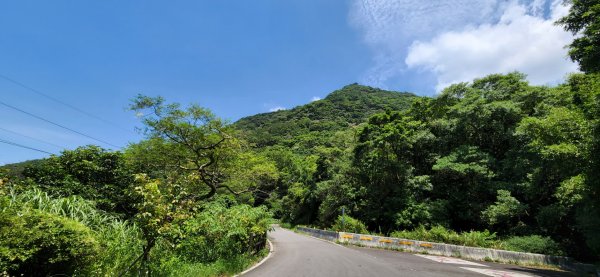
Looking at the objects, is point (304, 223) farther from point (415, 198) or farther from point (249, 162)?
point (249, 162)

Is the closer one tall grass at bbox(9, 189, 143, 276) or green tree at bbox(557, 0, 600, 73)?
tall grass at bbox(9, 189, 143, 276)

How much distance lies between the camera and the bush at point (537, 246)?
58.3 feet

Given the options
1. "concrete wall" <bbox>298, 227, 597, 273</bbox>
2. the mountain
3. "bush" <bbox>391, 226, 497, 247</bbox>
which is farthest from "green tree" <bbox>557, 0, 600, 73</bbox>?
the mountain

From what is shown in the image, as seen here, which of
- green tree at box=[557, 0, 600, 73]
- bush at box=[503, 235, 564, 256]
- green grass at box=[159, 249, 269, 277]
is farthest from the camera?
bush at box=[503, 235, 564, 256]

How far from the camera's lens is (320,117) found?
394 ft

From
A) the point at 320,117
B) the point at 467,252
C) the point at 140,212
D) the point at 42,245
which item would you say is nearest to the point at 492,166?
the point at 467,252

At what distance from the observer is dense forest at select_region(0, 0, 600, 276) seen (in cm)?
719

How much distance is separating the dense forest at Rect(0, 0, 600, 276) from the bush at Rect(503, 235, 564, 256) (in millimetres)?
A: 69

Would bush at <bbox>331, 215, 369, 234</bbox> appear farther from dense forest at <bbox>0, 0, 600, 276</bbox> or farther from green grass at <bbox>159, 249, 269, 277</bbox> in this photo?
green grass at <bbox>159, 249, 269, 277</bbox>

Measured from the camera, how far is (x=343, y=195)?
35.5m

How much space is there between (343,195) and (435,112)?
12960mm

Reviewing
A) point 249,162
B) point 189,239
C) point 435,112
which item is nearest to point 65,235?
point 189,239

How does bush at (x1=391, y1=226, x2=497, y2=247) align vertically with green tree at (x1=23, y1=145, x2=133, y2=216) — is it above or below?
below

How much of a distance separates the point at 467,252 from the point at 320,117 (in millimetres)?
103161
